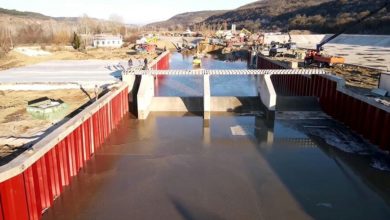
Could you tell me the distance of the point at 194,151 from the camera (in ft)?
59.2

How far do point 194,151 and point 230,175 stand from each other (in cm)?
345

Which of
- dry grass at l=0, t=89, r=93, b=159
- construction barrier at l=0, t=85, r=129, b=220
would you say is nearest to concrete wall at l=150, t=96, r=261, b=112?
dry grass at l=0, t=89, r=93, b=159

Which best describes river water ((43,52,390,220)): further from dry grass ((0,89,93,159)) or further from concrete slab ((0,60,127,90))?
concrete slab ((0,60,127,90))

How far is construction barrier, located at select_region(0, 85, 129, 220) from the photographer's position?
9523 millimetres


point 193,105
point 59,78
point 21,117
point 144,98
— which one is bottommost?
point 193,105

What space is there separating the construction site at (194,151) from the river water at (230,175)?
0.19ft

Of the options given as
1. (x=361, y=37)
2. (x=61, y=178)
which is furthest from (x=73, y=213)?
(x=361, y=37)

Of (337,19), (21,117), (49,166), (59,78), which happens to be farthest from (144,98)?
(337,19)

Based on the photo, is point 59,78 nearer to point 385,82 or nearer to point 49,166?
point 49,166

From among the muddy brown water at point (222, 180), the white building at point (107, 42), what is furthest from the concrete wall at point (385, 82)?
the white building at point (107, 42)

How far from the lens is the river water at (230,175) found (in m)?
12.4

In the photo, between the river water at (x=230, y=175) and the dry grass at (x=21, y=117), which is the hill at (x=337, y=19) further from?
the dry grass at (x=21, y=117)

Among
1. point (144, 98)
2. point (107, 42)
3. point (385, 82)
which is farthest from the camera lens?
point (107, 42)

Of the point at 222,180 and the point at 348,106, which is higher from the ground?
the point at 348,106
